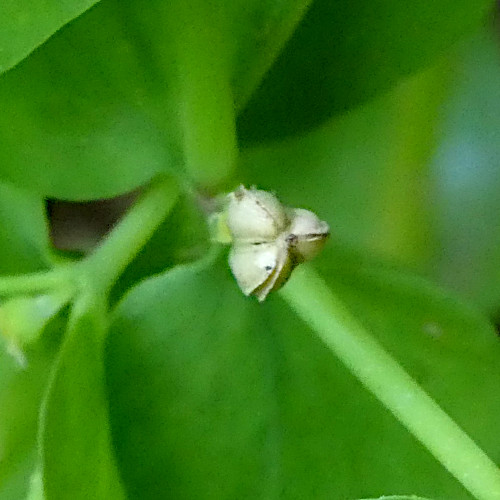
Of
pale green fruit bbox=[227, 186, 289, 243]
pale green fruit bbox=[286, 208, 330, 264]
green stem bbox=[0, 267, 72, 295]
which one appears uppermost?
green stem bbox=[0, 267, 72, 295]

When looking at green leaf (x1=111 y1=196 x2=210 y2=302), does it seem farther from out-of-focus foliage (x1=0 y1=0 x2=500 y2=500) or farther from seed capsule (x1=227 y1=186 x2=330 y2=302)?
seed capsule (x1=227 y1=186 x2=330 y2=302)

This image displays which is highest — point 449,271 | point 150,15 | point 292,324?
point 150,15

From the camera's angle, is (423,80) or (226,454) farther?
(423,80)

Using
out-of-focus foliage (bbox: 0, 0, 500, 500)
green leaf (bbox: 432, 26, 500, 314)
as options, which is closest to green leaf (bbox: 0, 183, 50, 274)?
out-of-focus foliage (bbox: 0, 0, 500, 500)

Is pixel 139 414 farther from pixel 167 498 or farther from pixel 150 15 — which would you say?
pixel 150 15

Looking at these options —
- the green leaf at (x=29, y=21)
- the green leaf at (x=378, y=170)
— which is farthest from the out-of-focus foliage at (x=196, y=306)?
the green leaf at (x=378, y=170)

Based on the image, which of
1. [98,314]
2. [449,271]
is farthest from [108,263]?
[449,271]

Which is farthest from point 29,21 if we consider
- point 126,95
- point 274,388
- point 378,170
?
point 378,170

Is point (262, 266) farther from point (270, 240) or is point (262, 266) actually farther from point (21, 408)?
point (21, 408)
